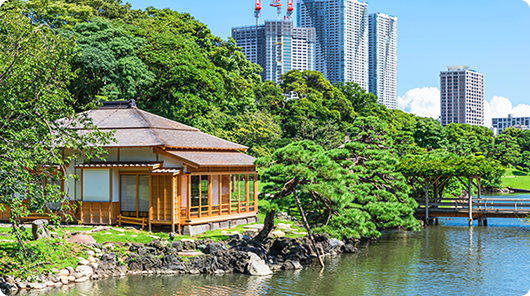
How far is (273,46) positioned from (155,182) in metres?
125

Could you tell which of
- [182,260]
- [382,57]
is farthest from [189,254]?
[382,57]

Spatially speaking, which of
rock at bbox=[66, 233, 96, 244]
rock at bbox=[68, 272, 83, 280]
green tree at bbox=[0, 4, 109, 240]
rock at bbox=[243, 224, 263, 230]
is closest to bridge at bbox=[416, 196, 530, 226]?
rock at bbox=[243, 224, 263, 230]

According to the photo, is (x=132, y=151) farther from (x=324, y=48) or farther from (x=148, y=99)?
(x=324, y=48)

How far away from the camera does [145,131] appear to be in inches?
845

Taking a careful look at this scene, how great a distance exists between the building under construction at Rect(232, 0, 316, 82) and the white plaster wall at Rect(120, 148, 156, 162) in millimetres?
119985

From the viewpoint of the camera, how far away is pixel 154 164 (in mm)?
20281

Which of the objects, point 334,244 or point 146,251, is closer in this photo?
point 146,251

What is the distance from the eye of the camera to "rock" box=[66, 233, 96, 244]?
17516 mm

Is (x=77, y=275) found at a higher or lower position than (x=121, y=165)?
lower

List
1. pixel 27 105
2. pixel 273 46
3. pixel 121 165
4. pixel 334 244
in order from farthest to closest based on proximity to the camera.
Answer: pixel 273 46 < pixel 334 244 < pixel 121 165 < pixel 27 105

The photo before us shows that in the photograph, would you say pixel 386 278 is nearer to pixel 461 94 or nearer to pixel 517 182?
pixel 517 182

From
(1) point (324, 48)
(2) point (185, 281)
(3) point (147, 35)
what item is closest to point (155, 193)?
(2) point (185, 281)

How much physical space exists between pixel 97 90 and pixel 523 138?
229ft

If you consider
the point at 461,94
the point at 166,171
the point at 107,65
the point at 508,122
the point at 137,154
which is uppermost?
the point at 461,94
